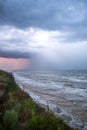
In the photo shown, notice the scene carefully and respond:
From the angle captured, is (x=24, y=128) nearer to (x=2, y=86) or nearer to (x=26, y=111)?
(x=26, y=111)

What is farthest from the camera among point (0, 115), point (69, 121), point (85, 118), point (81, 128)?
point (85, 118)

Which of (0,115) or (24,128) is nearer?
(24,128)

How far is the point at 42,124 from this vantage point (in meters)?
8.66

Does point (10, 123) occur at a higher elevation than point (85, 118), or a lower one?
higher

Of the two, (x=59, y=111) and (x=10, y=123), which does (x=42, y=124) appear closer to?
(x=10, y=123)

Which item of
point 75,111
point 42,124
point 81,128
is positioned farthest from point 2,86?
point 42,124

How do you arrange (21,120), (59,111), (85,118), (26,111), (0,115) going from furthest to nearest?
(59,111) < (85,118) < (26,111) < (21,120) < (0,115)

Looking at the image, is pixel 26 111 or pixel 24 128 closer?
pixel 24 128

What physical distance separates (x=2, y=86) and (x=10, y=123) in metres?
8.31

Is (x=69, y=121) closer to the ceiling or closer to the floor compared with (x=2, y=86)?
closer to the floor

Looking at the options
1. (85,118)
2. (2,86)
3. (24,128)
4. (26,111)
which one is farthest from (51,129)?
(2,86)

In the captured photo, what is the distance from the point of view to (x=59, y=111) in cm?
1582

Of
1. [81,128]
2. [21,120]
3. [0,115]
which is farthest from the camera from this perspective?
[81,128]

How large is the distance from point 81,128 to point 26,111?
9.39 ft
